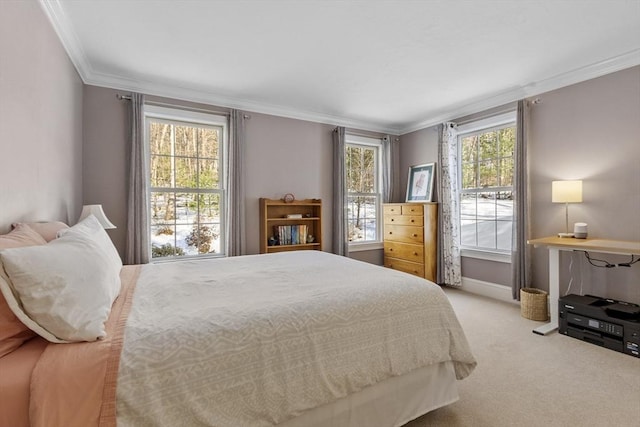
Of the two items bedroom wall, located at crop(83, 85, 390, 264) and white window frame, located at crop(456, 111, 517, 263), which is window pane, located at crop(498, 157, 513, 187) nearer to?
white window frame, located at crop(456, 111, 517, 263)

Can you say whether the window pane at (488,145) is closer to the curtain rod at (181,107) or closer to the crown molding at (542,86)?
the crown molding at (542,86)

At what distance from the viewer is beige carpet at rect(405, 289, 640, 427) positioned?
5.71 ft

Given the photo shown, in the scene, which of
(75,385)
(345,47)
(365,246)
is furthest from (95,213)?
(365,246)

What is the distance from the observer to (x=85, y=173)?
320 cm

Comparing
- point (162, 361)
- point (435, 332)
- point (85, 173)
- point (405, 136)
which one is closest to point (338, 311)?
point (435, 332)

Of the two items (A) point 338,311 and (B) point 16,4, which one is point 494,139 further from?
(B) point 16,4

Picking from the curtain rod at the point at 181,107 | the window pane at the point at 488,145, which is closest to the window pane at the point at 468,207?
the window pane at the point at 488,145

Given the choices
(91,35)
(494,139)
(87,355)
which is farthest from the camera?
(494,139)

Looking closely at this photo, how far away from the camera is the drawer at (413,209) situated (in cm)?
450

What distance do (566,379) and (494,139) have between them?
2.98 metres

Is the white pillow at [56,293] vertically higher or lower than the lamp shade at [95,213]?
lower

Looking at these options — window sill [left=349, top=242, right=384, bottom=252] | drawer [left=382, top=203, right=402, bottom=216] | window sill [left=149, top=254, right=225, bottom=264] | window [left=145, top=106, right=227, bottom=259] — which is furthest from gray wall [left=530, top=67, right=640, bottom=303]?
window sill [left=149, top=254, right=225, bottom=264]

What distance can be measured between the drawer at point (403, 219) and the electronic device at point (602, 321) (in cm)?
196

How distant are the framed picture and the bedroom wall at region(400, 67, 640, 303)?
4.66ft
